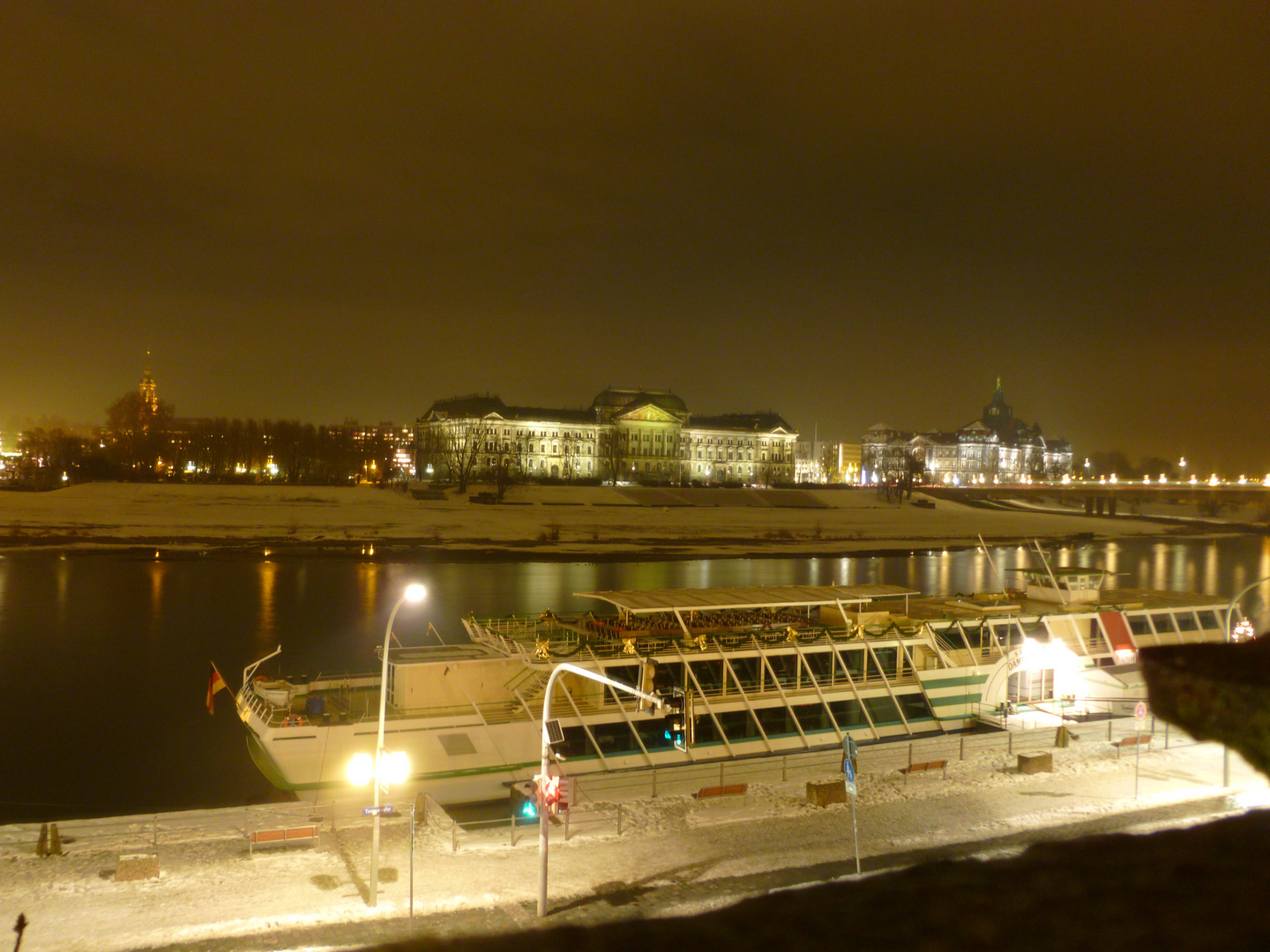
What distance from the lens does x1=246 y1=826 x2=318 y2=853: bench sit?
1456cm

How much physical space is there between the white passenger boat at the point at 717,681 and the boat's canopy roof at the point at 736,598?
6 cm

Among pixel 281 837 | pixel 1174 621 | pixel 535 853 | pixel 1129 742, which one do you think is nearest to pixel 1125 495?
pixel 1174 621

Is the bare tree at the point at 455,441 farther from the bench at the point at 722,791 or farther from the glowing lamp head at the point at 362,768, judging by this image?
the glowing lamp head at the point at 362,768

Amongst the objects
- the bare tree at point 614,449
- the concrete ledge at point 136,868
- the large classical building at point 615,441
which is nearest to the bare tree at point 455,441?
the large classical building at point 615,441

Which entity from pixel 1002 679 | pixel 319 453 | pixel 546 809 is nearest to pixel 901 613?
pixel 1002 679

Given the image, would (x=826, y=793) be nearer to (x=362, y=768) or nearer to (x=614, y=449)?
(x=362, y=768)

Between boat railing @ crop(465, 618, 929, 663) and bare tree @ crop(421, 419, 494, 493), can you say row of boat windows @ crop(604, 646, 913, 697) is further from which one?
bare tree @ crop(421, 419, 494, 493)

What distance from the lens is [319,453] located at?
367 feet

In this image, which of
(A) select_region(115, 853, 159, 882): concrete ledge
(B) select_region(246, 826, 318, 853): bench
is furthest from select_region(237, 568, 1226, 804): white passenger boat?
(A) select_region(115, 853, 159, 882): concrete ledge

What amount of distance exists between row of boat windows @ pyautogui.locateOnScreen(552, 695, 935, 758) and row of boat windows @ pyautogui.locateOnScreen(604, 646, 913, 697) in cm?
52

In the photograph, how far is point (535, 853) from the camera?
581 inches

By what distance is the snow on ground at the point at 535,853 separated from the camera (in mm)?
12289

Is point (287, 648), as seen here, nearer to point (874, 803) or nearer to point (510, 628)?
point (510, 628)

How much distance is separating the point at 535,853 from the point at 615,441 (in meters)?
129
